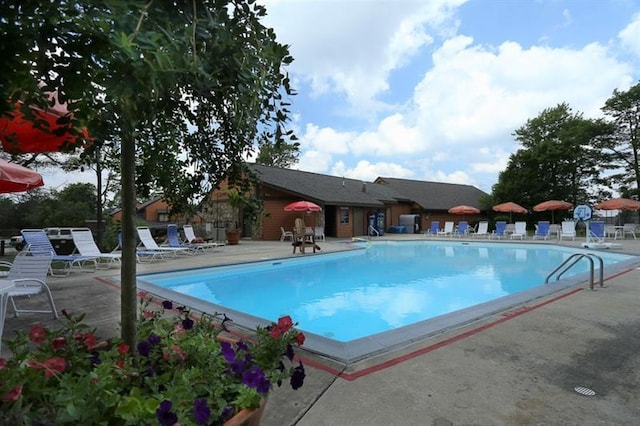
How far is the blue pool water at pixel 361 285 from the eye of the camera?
6.65m

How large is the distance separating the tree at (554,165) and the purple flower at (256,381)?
Answer: 34.2 m

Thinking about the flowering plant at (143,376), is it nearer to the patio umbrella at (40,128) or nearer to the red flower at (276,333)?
the red flower at (276,333)

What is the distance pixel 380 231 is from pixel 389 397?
23.3 metres

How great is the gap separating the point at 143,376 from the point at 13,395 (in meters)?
0.53

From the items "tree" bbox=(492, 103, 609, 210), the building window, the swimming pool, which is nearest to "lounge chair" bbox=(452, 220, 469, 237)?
the building window

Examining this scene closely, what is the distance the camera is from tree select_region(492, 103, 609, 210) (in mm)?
29891

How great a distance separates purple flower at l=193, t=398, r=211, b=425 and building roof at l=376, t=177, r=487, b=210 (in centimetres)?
3048

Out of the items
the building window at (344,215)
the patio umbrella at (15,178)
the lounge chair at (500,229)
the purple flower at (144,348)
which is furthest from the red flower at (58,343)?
the lounge chair at (500,229)

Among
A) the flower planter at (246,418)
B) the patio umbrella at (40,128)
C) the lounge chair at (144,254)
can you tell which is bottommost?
the lounge chair at (144,254)

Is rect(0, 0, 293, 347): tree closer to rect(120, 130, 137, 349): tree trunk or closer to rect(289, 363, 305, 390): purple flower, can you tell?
rect(120, 130, 137, 349): tree trunk

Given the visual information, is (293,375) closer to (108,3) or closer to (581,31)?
(108,3)

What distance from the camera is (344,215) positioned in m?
24.1

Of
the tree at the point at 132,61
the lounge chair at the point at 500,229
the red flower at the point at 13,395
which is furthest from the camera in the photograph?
the lounge chair at the point at 500,229

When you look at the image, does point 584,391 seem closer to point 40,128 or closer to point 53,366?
point 53,366
